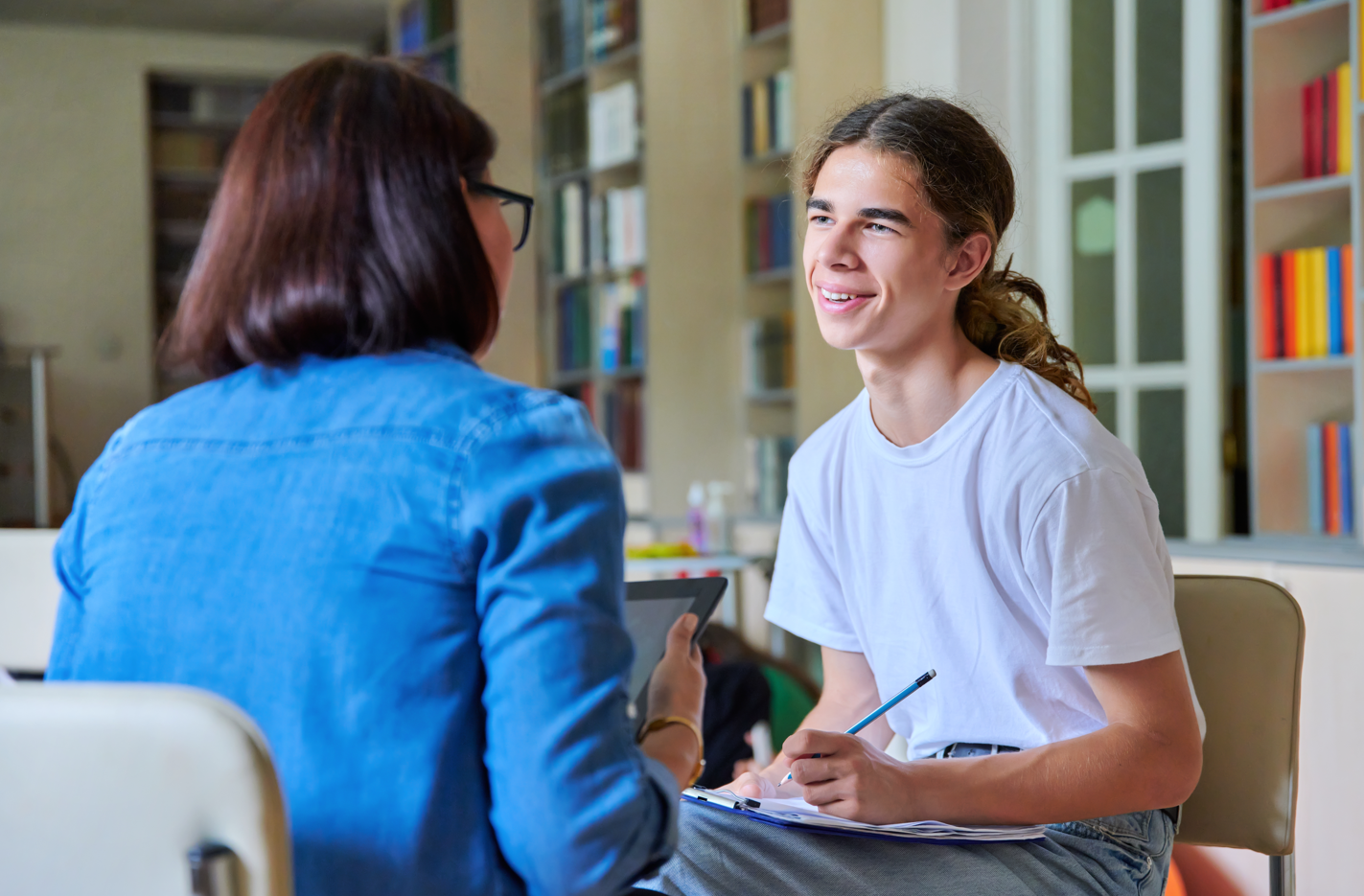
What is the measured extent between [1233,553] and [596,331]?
9.30ft

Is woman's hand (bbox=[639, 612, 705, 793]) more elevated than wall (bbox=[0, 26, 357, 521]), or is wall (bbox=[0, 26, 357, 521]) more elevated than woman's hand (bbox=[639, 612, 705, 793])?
wall (bbox=[0, 26, 357, 521])

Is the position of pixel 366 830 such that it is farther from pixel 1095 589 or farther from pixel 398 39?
pixel 398 39

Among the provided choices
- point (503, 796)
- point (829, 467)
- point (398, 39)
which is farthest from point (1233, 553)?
point (398, 39)

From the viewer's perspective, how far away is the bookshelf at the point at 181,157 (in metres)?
7.56

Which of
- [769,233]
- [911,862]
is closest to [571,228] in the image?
[769,233]

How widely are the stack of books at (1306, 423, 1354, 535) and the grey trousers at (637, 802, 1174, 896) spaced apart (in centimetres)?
196

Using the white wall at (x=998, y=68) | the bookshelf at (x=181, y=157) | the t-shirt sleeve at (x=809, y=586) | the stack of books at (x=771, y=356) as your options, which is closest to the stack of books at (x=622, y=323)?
the stack of books at (x=771, y=356)

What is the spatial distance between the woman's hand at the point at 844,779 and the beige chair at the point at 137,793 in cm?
49

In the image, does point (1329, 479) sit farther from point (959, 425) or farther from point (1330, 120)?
point (959, 425)

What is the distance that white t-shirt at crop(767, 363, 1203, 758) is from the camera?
117cm

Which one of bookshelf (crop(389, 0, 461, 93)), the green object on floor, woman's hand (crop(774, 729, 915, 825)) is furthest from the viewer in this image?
bookshelf (crop(389, 0, 461, 93))

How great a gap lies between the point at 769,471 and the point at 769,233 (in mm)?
884

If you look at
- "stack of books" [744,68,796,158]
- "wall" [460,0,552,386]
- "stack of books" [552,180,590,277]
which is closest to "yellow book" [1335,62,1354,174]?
"stack of books" [744,68,796,158]

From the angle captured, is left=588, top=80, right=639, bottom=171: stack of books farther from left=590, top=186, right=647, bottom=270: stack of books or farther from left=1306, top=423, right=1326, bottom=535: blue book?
left=1306, top=423, right=1326, bottom=535: blue book
